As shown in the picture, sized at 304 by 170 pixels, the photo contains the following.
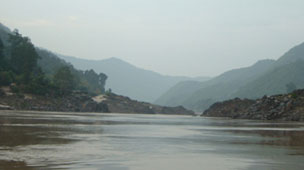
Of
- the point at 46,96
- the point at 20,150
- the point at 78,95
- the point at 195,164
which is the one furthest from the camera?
the point at 78,95

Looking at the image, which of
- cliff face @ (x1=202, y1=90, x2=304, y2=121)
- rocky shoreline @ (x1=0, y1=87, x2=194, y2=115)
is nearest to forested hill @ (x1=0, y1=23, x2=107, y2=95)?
rocky shoreline @ (x1=0, y1=87, x2=194, y2=115)

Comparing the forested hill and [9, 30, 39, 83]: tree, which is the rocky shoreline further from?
[9, 30, 39, 83]: tree

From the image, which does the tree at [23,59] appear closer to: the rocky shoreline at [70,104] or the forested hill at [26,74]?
the forested hill at [26,74]

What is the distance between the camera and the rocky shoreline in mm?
→ 109625

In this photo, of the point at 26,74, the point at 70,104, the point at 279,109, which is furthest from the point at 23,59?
the point at 279,109

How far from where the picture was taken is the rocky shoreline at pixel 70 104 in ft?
360

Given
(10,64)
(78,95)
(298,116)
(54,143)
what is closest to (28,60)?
(10,64)

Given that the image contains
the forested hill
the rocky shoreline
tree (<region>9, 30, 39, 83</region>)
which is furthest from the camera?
tree (<region>9, 30, 39, 83</region>)

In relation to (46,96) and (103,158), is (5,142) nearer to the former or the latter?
(103,158)

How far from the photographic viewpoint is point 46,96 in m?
126

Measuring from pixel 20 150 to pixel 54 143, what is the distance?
4005 millimetres

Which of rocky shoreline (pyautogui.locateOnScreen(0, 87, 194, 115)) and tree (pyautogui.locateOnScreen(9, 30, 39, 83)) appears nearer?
rocky shoreline (pyautogui.locateOnScreen(0, 87, 194, 115))

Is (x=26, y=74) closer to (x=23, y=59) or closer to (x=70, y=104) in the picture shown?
(x=70, y=104)

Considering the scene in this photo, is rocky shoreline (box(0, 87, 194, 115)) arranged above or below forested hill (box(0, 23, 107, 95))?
below
